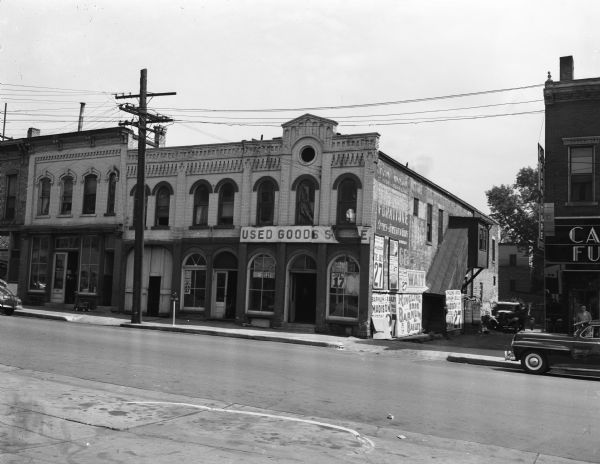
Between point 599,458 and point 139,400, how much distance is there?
A: 642 cm

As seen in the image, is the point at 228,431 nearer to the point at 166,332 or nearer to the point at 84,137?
the point at 166,332

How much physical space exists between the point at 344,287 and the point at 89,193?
15436 millimetres

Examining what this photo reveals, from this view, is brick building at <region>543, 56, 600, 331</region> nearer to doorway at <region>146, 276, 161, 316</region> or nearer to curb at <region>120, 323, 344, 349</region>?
curb at <region>120, 323, 344, 349</region>

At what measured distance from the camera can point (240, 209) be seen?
26844 millimetres

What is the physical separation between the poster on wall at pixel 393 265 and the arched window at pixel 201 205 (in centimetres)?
878

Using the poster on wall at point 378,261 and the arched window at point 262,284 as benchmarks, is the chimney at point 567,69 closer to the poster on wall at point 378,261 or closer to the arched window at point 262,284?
the poster on wall at point 378,261

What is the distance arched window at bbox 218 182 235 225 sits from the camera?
2738cm

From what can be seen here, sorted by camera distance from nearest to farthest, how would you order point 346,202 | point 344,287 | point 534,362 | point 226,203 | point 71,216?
point 534,362
point 344,287
point 346,202
point 226,203
point 71,216

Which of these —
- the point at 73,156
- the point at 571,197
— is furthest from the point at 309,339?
the point at 73,156

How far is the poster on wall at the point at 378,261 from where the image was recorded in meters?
24.3

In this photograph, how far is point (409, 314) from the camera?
28031mm

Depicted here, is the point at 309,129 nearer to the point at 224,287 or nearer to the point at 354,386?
the point at 224,287

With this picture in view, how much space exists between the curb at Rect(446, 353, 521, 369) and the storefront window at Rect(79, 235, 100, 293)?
19.4m

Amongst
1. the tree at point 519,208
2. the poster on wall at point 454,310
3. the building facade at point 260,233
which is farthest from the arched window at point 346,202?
the tree at point 519,208
